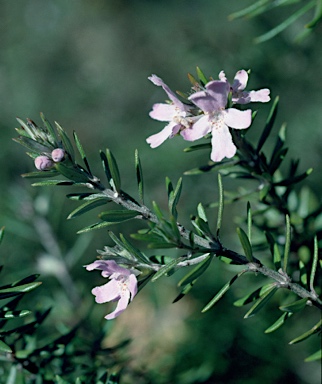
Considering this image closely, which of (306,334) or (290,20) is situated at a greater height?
(290,20)

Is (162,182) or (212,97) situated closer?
(212,97)

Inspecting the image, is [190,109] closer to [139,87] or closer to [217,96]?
[217,96]

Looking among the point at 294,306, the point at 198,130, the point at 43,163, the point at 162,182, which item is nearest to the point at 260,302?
the point at 294,306

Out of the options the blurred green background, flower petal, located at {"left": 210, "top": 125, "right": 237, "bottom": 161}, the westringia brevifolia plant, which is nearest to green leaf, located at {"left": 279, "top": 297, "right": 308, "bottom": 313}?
the westringia brevifolia plant

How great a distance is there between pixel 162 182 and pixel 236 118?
1.67 metres

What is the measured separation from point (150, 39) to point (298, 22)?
328 centimetres

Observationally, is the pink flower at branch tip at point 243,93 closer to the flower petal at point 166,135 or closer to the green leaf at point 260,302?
the flower petal at point 166,135

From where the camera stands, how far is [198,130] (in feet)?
2.37

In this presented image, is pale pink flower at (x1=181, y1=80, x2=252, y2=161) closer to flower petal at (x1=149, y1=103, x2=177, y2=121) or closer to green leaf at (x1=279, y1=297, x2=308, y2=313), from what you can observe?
flower petal at (x1=149, y1=103, x2=177, y2=121)

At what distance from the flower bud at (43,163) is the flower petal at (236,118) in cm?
26

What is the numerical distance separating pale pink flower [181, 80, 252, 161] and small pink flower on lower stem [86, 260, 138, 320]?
0.67ft

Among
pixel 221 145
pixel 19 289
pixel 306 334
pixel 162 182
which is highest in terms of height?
pixel 221 145

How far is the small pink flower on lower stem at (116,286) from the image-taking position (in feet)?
2.21

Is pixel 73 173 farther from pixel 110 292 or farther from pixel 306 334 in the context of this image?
pixel 306 334
